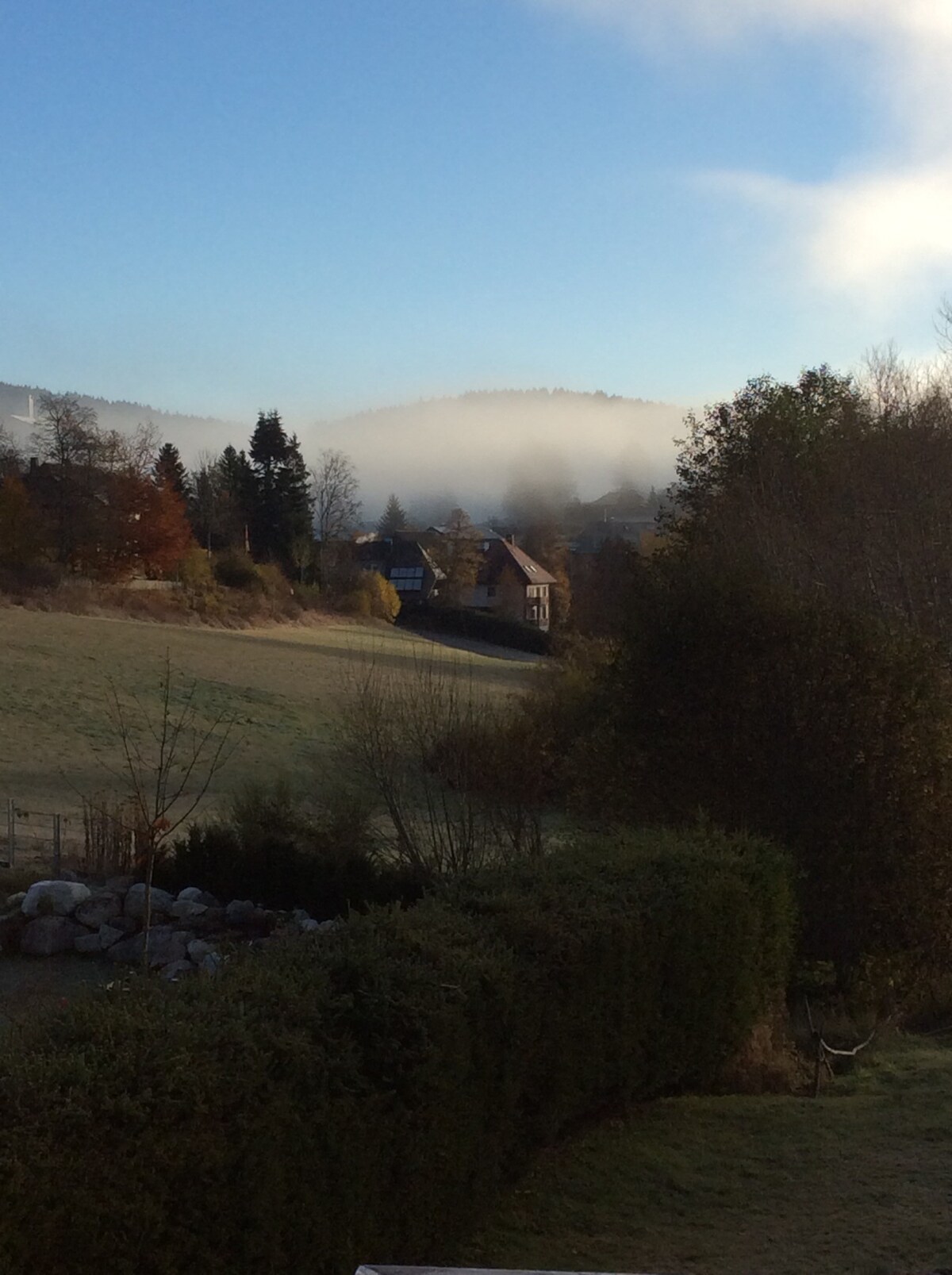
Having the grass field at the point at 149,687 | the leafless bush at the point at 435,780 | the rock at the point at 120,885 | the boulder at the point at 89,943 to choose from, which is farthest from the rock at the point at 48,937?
the grass field at the point at 149,687

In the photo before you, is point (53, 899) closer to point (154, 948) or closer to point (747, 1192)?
point (154, 948)

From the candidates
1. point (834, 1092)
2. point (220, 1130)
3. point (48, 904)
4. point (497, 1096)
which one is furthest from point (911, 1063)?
point (48, 904)

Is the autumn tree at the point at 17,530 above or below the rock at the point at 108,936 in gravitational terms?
above

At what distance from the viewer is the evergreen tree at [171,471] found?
247ft

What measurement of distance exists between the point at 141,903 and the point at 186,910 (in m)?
0.54

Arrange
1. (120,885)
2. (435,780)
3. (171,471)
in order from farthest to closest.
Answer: (171,471), (435,780), (120,885)

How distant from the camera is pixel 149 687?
126 feet

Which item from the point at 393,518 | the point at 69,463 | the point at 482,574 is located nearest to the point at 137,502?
the point at 69,463

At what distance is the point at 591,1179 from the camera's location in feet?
22.9

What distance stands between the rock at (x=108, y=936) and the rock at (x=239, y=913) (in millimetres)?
1220

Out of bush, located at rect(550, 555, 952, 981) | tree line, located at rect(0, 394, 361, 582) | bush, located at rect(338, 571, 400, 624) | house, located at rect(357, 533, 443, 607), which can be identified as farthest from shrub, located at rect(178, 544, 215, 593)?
bush, located at rect(550, 555, 952, 981)

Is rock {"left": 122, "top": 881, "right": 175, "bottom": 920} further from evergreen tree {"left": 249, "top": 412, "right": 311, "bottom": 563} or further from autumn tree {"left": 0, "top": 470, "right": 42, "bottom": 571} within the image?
evergreen tree {"left": 249, "top": 412, "right": 311, "bottom": 563}

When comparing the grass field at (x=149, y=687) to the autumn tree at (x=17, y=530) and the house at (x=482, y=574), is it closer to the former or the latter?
the autumn tree at (x=17, y=530)

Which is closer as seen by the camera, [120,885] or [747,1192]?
[747,1192]
